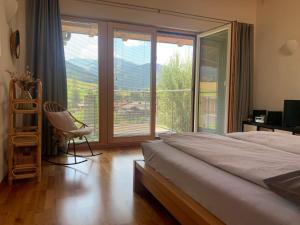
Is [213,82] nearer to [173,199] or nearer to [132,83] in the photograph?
[132,83]

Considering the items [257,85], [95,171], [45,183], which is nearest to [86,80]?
[95,171]

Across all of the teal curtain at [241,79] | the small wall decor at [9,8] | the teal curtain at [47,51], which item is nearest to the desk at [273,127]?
the teal curtain at [241,79]

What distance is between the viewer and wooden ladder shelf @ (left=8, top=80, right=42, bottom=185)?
102 inches

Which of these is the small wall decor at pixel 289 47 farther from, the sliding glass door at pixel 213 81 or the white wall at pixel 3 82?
the white wall at pixel 3 82

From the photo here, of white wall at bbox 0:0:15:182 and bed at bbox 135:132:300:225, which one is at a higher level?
white wall at bbox 0:0:15:182

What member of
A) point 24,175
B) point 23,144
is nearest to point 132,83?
point 23,144

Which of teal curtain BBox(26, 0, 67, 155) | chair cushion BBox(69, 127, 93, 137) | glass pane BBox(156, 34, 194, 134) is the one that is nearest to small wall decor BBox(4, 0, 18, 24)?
teal curtain BBox(26, 0, 67, 155)

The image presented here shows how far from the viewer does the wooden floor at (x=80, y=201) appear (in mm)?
1914

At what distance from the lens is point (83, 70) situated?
4.14 meters

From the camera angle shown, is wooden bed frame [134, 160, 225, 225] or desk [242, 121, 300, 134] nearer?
wooden bed frame [134, 160, 225, 225]

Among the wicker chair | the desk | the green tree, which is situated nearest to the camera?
the wicker chair

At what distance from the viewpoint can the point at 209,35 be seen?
15.6 ft

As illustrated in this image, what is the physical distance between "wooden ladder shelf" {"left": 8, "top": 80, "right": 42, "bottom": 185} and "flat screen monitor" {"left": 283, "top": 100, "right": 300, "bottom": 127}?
3.57 meters

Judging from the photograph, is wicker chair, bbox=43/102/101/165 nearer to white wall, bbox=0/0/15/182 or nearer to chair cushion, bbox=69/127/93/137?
chair cushion, bbox=69/127/93/137
